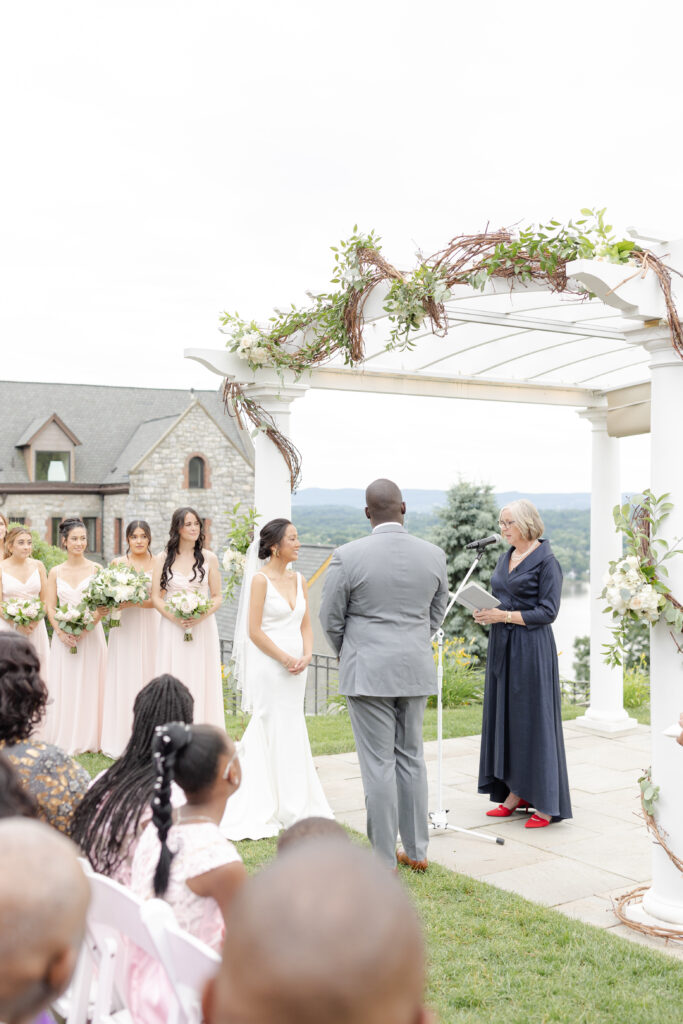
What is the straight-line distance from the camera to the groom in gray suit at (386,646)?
478 centimetres

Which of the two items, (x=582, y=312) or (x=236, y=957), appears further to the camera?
(x=582, y=312)

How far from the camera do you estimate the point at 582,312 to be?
6059 mm

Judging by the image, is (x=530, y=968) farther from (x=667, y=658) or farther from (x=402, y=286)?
(x=402, y=286)

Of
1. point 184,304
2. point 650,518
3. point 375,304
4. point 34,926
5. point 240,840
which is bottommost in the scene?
point 240,840

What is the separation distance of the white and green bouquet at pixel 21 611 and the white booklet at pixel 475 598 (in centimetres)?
351

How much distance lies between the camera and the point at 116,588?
725 centimetres

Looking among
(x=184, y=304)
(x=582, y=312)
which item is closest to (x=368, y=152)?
(x=582, y=312)

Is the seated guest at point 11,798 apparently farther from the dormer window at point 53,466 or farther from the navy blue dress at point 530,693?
the dormer window at point 53,466

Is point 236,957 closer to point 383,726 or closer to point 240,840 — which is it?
point 383,726

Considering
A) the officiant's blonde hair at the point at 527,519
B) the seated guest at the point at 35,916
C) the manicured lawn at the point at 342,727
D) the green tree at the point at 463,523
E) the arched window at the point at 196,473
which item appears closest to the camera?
the seated guest at the point at 35,916

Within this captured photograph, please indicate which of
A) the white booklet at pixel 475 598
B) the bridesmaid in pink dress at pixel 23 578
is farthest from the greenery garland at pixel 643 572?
the bridesmaid in pink dress at pixel 23 578

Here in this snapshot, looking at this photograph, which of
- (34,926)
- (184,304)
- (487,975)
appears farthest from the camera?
(184,304)

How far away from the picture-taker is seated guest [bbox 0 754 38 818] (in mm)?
2209

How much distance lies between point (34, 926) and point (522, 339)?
6.64 metres
